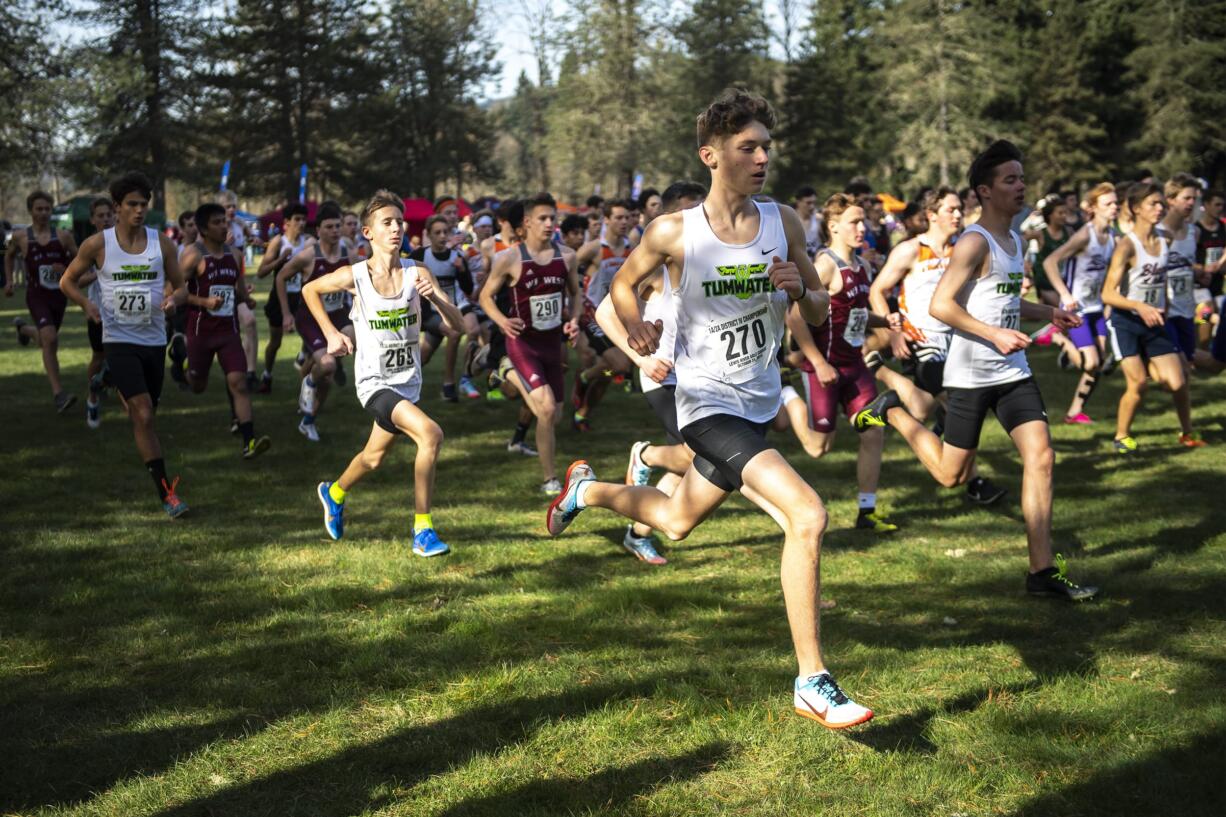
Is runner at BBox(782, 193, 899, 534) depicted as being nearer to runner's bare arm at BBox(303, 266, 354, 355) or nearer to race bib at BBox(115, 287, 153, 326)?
runner's bare arm at BBox(303, 266, 354, 355)

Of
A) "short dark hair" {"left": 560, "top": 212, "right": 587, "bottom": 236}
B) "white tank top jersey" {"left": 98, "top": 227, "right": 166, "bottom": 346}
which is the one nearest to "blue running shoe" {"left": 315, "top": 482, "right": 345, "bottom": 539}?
"white tank top jersey" {"left": 98, "top": 227, "right": 166, "bottom": 346}

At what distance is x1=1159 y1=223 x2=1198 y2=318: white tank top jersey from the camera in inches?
399

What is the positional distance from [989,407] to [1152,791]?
305 cm

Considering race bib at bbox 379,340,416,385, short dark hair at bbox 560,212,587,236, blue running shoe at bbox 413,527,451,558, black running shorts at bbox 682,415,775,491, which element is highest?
short dark hair at bbox 560,212,587,236

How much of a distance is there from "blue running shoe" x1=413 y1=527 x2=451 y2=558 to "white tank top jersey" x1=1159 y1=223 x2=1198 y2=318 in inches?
257

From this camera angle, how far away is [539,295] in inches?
384

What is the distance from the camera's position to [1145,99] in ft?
192

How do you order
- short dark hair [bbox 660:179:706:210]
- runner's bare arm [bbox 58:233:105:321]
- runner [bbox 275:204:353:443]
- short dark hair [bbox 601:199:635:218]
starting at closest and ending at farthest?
short dark hair [bbox 660:179:706:210] → runner's bare arm [bbox 58:233:105:321] → runner [bbox 275:204:353:443] → short dark hair [bbox 601:199:635:218]

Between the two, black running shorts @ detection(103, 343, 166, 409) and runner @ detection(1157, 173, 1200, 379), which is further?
runner @ detection(1157, 173, 1200, 379)

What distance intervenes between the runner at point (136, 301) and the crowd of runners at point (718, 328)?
0.02 m

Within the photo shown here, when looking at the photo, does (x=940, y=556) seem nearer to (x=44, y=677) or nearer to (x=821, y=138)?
(x=44, y=677)

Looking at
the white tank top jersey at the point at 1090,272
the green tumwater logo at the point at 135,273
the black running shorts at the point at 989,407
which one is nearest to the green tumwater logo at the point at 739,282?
the black running shorts at the point at 989,407

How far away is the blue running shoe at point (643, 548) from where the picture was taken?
7219mm

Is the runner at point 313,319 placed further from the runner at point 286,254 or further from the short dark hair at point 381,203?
the short dark hair at point 381,203
